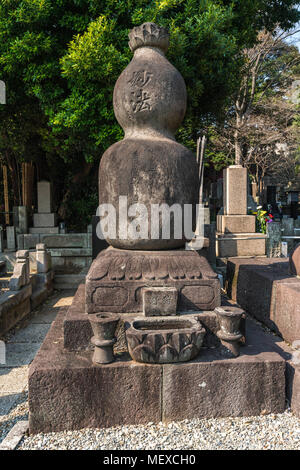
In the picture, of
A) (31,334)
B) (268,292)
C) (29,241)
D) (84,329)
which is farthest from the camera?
(29,241)

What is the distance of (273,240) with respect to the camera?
8.71 meters

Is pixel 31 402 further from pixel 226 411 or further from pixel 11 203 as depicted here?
pixel 11 203

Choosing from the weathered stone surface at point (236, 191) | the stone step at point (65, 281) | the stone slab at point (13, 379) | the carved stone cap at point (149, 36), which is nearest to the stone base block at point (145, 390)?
the stone slab at point (13, 379)

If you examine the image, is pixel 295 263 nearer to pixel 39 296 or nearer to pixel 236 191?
pixel 39 296

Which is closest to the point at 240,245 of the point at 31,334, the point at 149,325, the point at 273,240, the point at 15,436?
the point at 273,240

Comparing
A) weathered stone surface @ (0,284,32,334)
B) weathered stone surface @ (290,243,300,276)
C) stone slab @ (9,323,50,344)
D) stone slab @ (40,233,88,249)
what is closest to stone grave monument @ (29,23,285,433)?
weathered stone surface @ (290,243,300,276)

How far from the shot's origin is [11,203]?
14.6 meters

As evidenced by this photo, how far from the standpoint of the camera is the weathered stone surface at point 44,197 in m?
9.62

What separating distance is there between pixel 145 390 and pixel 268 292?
2.04 m

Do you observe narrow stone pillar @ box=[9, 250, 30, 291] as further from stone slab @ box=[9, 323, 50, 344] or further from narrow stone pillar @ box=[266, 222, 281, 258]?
narrow stone pillar @ box=[266, 222, 281, 258]

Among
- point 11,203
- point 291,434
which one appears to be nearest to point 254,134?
point 11,203

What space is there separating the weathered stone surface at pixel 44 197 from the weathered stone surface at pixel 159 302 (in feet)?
24.6

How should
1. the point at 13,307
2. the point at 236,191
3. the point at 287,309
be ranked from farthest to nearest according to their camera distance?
1. the point at 236,191
2. the point at 13,307
3. the point at 287,309

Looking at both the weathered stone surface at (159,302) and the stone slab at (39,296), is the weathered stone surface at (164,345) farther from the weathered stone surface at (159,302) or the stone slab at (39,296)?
the stone slab at (39,296)
